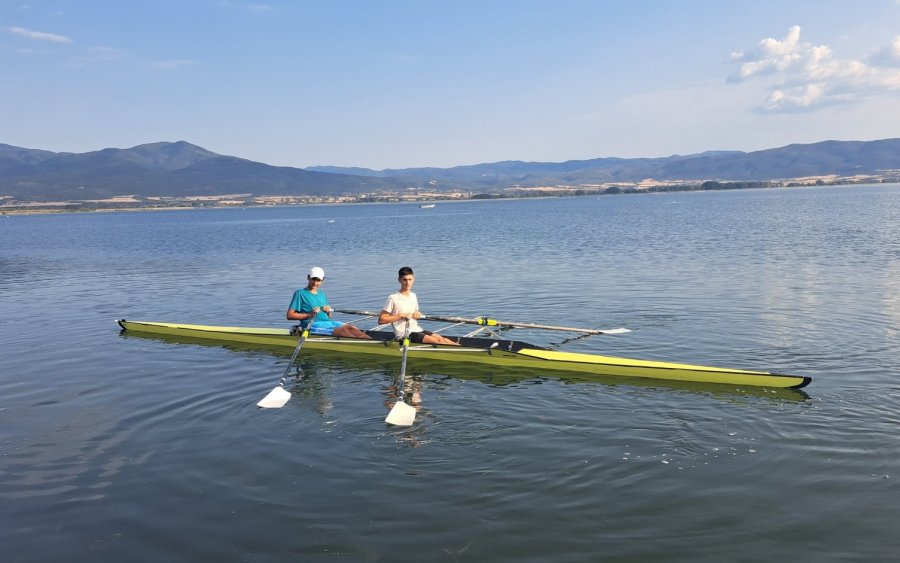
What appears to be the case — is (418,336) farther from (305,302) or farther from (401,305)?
(305,302)

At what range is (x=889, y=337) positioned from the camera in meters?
14.6

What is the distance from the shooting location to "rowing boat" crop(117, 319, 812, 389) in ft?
37.9

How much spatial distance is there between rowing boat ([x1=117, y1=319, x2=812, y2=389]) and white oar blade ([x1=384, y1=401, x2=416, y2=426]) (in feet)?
11.6

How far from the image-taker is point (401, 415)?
34.0 feet

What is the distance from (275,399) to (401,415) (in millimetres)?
2708

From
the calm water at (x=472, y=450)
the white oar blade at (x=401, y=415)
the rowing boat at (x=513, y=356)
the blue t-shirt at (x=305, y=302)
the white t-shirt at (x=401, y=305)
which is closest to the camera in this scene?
the calm water at (x=472, y=450)

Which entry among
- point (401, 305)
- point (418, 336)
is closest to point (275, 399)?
point (401, 305)

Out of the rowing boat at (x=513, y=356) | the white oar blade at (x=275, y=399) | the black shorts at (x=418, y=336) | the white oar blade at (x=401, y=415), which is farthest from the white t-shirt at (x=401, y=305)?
the white oar blade at (x=401, y=415)

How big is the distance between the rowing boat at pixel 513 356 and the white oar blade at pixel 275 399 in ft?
10.6

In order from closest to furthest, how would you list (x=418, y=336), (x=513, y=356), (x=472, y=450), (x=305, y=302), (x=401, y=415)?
(x=472, y=450)
(x=401, y=415)
(x=513, y=356)
(x=418, y=336)
(x=305, y=302)

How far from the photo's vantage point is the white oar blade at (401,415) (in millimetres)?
10227

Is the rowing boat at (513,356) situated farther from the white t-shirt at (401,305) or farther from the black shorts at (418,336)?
the white t-shirt at (401,305)

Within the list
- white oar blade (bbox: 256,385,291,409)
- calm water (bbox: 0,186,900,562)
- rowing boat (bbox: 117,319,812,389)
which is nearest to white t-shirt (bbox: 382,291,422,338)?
rowing boat (bbox: 117,319,812,389)

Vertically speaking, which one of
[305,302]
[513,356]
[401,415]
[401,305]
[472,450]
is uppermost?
[401,305]
